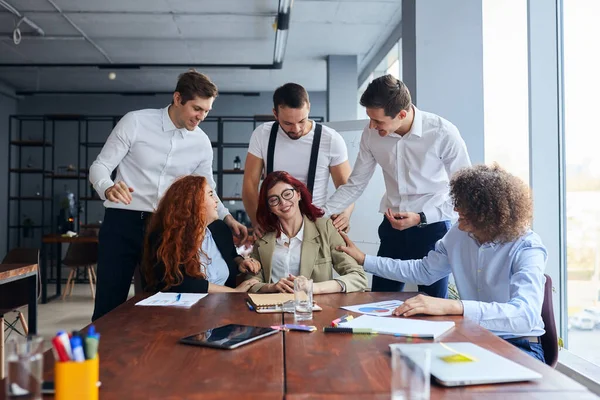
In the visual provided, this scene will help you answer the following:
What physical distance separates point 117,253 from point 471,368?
197 cm

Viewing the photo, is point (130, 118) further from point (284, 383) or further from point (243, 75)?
point (243, 75)

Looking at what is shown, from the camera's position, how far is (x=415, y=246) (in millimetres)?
2771

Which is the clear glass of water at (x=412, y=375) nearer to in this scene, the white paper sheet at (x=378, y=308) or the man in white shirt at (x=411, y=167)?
the white paper sheet at (x=378, y=308)

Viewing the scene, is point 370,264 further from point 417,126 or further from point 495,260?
point 417,126

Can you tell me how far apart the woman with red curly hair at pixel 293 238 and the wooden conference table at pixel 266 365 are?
90cm

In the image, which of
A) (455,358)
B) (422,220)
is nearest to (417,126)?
(422,220)

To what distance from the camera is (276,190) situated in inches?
113

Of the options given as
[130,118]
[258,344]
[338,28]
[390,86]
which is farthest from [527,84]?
[338,28]

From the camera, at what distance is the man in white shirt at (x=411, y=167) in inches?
104

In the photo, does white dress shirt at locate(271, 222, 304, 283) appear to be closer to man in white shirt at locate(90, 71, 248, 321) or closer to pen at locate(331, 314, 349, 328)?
man in white shirt at locate(90, 71, 248, 321)

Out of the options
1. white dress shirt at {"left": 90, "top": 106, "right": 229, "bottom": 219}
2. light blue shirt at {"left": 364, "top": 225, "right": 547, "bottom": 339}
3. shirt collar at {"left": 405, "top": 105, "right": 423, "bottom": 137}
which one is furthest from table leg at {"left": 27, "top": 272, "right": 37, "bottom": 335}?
shirt collar at {"left": 405, "top": 105, "right": 423, "bottom": 137}

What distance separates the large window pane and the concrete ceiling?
3.28 metres

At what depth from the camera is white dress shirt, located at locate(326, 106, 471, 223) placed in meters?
2.73

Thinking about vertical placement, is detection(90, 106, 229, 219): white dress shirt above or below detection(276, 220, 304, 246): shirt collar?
above
